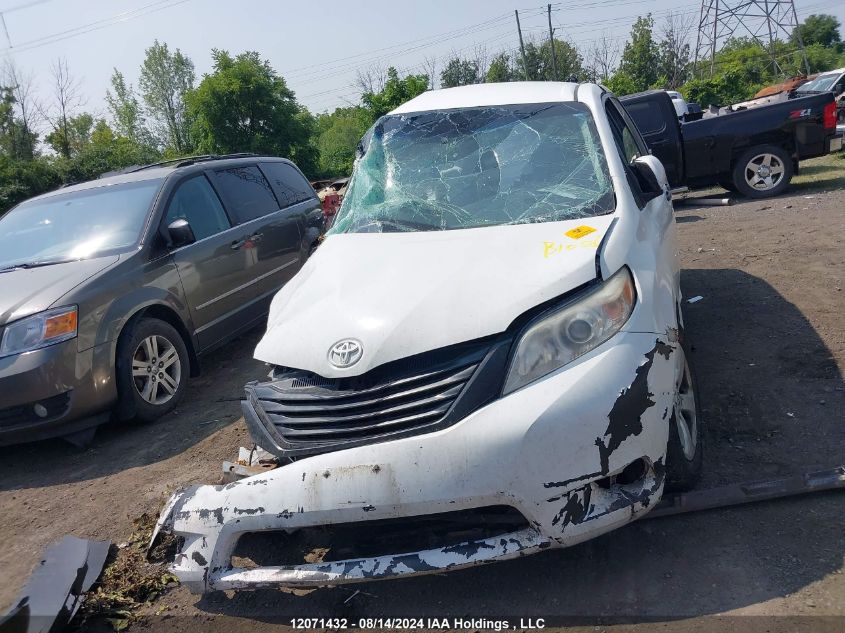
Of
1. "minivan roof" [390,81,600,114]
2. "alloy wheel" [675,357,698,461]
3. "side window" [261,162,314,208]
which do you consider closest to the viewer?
"alloy wheel" [675,357,698,461]

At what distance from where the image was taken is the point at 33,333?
4660 millimetres

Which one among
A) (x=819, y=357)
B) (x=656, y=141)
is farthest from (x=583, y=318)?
(x=656, y=141)

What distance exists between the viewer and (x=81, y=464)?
4797 millimetres

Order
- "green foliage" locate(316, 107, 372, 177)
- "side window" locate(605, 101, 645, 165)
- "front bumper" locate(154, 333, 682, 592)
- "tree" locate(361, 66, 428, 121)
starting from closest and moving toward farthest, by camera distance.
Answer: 1. "front bumper" locate(154, 333, 682, 592)
2. "side window" locate(605, 101, 645, 165)
3. "tree" locate(361, 66, 428, 121)
4. "green foliage" locate(316, 107, 372, 177)

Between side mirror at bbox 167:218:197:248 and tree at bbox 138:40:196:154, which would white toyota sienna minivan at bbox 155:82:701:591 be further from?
tree at bbox 138:40:196:154

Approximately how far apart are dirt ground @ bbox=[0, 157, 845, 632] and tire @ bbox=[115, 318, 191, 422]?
15 cm

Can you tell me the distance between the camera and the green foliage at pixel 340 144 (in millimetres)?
34919

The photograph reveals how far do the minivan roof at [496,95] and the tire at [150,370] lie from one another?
7.98 feet

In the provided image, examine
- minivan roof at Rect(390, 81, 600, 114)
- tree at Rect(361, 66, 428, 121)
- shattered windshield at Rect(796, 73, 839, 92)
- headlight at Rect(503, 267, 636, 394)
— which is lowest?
shattered windshield at Rect(796, 73, 839, 92)

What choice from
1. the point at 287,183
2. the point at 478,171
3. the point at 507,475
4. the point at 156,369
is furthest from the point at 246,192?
the point at 507,475

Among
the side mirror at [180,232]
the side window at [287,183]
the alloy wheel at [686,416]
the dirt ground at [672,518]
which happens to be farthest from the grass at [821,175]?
the side mirror at [180,232]

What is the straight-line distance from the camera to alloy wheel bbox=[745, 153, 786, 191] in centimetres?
1101

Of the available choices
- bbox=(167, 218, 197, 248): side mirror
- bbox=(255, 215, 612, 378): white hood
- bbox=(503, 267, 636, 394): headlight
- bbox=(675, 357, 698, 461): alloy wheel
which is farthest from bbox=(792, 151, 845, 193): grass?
bbox=(503, 267, 636, 394): headlight

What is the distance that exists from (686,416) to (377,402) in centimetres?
145
